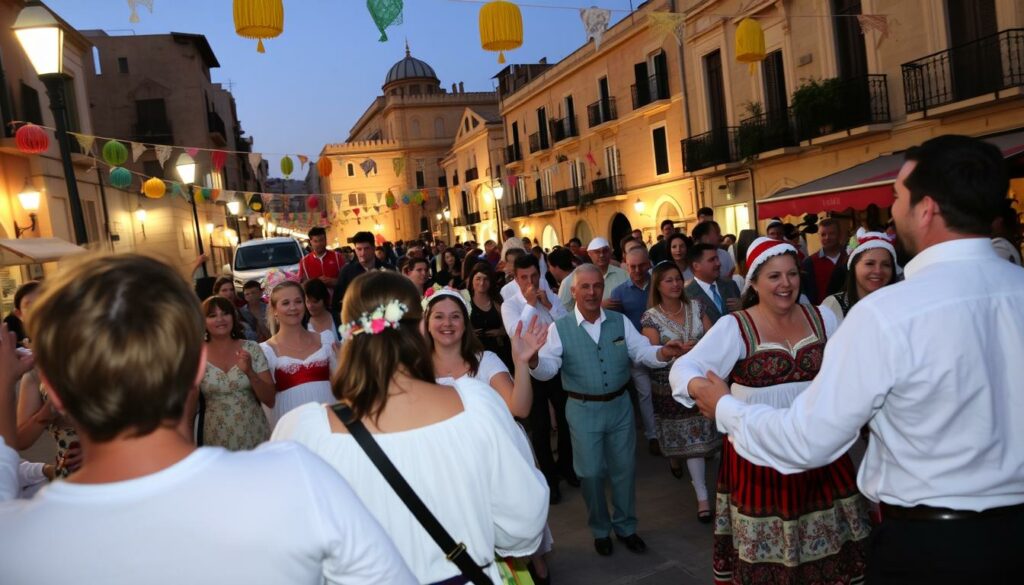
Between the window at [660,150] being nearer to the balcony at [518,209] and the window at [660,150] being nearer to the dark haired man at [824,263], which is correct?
the balcony at [518,209]

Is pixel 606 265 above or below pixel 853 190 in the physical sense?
below

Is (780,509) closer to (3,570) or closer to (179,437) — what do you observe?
(179,437)

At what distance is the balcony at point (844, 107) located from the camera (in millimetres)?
14602

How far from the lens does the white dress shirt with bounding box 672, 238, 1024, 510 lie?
1.96 metres

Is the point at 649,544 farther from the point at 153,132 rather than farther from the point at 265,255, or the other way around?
the point at 153,132

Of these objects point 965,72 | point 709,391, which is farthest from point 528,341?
point 965,72

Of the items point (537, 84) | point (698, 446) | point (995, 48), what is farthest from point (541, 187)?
point (698, 446)

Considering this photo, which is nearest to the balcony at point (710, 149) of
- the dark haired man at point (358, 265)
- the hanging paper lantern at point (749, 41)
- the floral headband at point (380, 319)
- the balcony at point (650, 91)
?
the balcony at point (650, 91)

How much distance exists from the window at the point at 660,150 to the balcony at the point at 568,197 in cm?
552

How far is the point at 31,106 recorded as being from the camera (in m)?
16.3

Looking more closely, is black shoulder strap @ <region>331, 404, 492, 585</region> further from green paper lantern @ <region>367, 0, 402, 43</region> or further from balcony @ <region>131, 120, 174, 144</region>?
balcony @ <region>131, 120, 174, 144</region>

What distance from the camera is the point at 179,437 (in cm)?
138

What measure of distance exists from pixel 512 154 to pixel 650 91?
13.6 metres

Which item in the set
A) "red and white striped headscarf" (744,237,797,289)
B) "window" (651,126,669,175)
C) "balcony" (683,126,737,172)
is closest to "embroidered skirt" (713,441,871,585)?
"red and white striped headscarf" (744,237,797,289)
